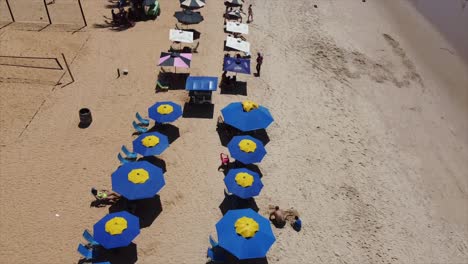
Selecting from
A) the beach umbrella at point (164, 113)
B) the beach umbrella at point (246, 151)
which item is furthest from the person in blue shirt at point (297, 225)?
the beach umbrella at point (164, 113)

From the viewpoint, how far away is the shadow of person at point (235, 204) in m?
16.2

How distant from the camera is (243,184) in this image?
15.5 metres

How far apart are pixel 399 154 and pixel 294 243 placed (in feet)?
30.2

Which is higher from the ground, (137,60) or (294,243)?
(294,243)

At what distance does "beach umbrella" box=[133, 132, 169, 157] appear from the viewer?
1687 cm

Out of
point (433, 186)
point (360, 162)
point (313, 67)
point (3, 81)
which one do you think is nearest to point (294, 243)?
point (360, 162)

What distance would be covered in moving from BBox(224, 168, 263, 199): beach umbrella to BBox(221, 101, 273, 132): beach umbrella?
10.9 ft

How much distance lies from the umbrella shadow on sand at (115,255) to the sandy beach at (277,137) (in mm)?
376

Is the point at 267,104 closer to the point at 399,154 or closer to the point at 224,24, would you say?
the point at 399,154

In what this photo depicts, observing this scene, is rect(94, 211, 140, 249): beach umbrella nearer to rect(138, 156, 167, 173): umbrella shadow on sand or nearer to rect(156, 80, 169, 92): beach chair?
rect(138, 156, 167, 173): umbrella shadow on sand

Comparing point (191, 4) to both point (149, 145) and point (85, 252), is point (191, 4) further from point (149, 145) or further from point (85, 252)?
point (85, 252)

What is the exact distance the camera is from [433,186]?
19.2 metres

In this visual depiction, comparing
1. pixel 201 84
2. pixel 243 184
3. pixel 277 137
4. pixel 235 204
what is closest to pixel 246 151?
pixel 243 184

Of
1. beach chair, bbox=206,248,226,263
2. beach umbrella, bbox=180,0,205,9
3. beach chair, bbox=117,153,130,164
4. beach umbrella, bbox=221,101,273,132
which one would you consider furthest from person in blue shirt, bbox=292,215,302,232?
beach umbrella, bbox=180,0,205,9
